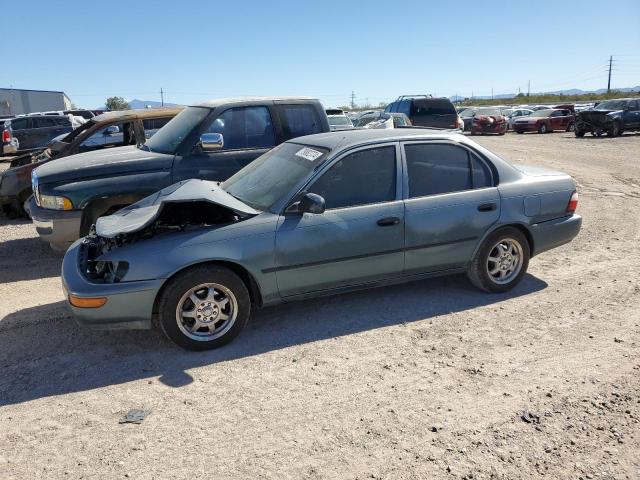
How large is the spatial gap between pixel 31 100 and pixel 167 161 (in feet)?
228

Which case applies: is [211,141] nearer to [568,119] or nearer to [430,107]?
[430,107]

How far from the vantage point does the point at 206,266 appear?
402 cm

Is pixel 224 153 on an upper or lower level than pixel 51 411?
upper

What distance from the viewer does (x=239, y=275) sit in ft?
13.9

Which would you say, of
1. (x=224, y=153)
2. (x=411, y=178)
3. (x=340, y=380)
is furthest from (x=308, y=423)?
(x=224, y=153)

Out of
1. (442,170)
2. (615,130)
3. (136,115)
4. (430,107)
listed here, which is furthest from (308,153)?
(615,130)

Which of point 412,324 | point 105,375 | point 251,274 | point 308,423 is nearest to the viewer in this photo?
point 308,423

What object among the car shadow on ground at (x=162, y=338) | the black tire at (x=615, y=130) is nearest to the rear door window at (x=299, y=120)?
the car shadow on ground at (x=162, y=338)

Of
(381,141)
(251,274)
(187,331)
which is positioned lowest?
(187,331)

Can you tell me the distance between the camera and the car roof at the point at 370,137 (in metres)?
4.68

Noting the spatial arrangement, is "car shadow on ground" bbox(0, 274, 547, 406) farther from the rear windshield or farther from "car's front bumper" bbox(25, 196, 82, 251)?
the rear windshield

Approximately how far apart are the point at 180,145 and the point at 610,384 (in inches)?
193

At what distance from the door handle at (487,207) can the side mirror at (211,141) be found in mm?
2959

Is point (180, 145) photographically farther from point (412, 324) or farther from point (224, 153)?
point (412, 324)
